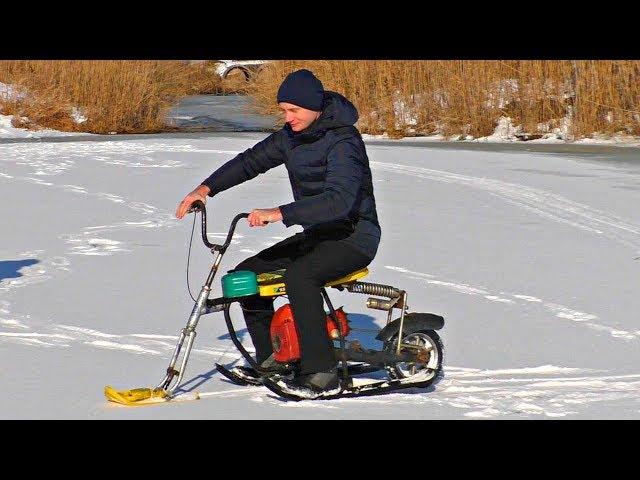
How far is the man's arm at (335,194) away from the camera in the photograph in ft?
17.1

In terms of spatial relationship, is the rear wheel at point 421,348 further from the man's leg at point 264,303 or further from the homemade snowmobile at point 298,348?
the man's leg at point 264,303

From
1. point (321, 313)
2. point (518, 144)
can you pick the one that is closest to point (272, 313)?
point (321, 313)

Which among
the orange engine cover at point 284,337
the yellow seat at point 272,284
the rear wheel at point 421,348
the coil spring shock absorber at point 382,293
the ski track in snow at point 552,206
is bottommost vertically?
the ski track in snow at point 552,206

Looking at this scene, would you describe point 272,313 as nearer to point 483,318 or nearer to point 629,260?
point 483,318

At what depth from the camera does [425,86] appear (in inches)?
837

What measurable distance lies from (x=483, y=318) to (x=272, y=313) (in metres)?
2.04

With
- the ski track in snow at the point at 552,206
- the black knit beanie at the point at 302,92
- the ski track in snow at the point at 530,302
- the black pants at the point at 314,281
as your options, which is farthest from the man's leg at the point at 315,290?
the ski track in snow at the point at 552,206

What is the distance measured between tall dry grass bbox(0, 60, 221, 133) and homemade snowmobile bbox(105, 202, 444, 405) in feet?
57.4

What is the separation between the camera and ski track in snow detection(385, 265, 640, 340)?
7059 mm

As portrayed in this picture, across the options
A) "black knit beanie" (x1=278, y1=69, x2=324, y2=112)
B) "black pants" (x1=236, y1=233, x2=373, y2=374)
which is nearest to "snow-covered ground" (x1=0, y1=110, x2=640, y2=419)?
"black pants" (x1=236, y1=233, x2=373, y2=374)

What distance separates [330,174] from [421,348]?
3.32ft

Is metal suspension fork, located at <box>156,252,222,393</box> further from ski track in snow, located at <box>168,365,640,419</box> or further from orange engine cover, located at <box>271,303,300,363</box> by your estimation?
orange engine cover, located at <box>271,303,300,363</box>

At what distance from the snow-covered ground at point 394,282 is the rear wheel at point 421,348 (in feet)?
0.41

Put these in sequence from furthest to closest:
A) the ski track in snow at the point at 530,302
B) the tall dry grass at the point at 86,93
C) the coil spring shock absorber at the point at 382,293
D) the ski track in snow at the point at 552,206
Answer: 1. the tall dry grass at the point at 86,93
2. the ski track in snow at the point at 552,206
3. the ski track in snow at the point at 530,302
4. the coil spring shock absorber at the point at 382,293
